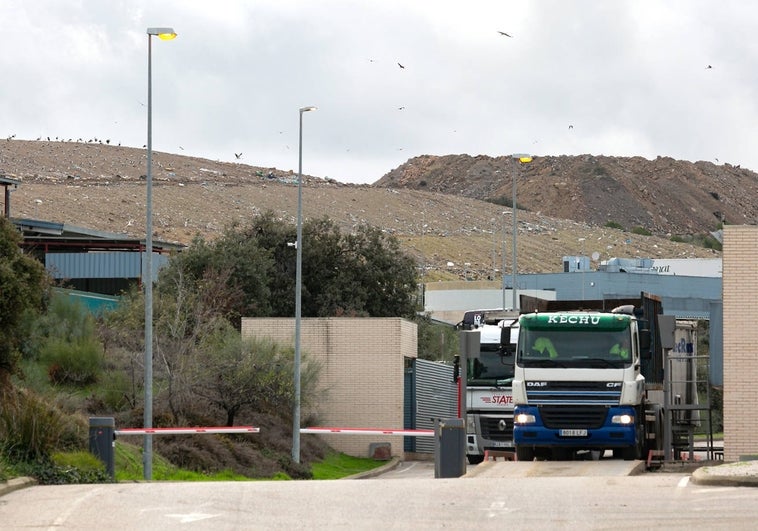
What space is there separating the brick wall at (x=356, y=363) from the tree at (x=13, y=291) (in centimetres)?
2102

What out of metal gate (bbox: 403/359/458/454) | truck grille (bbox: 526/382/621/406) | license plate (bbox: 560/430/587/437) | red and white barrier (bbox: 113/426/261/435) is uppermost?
truck grille (bbox: 526/382/621/406)

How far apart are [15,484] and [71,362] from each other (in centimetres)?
2693

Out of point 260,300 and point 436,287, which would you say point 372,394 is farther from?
point 436,287

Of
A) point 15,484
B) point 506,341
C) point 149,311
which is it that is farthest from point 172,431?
point 15,484

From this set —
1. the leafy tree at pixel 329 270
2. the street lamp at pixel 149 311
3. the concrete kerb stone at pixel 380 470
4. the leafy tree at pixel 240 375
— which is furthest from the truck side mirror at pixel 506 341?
the leafy tree at pixel 329 270

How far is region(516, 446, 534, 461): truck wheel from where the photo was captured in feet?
87.4

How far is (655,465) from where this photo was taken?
2570 cm

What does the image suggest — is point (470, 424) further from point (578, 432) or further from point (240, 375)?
point (240, 375)

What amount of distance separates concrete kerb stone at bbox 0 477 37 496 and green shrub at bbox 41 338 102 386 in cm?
2572

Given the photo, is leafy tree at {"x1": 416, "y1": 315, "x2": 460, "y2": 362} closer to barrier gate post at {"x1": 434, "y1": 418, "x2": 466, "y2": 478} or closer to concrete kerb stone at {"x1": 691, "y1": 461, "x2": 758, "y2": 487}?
barrier gate post at {"x1": 434, "y1": 418, "x2": 466, "y2": 478}

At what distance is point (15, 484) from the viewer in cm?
1891

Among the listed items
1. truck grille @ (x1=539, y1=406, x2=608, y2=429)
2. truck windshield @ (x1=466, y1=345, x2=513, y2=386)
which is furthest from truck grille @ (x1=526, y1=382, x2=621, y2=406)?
truck windshield @ (x1=466, y1=345, x2=513, y2=386)

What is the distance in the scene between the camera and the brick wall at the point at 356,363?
52281 mm

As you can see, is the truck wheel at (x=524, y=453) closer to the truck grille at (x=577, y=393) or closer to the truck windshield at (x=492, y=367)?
the truck grille at (x=577, y=393)
